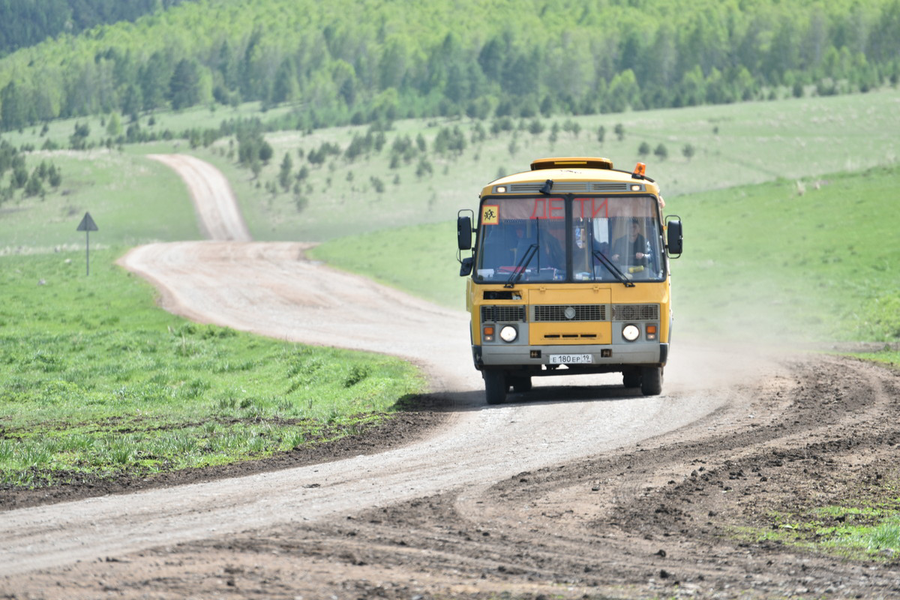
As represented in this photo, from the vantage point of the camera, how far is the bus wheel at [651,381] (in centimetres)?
1683

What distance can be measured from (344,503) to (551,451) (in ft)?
11.2

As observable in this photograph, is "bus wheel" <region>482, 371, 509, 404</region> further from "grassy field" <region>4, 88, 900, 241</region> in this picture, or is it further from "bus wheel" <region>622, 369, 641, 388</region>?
"grassy field" <region>4, 88, 900, 241</region>

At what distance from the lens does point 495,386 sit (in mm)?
16797

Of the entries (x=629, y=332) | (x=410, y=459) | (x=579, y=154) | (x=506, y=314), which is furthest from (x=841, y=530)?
(x=579, y=154)

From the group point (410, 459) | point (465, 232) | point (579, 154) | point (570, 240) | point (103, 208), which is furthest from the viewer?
point (579, 154)

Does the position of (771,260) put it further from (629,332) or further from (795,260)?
(629,332)

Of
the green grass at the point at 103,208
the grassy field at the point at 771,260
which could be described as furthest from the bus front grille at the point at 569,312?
the green grass at the point at 103,208

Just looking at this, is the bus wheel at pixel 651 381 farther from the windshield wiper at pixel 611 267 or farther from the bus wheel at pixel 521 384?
the bus wheel at pixel 521 384

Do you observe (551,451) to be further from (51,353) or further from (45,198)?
(45,198)

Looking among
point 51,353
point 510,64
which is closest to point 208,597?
point 51,353

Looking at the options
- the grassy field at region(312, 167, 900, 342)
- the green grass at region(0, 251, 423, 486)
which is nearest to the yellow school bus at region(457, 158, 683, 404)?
the green grass at region(0, 251, 423, 486)

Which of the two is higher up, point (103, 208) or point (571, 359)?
point (103, 208)

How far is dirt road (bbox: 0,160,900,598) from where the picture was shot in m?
7.32

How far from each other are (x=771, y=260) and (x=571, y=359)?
88.4 ft
